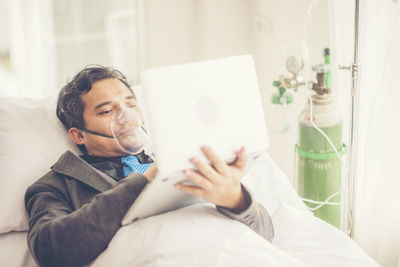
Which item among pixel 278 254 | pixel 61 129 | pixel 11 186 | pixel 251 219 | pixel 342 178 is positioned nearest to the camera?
pixel 278 254

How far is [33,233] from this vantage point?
1.20 meters

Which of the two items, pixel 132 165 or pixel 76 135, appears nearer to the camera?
pixel 132 165

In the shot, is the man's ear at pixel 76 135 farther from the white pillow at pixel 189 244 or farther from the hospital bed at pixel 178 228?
the white pillow at pixel 189 244

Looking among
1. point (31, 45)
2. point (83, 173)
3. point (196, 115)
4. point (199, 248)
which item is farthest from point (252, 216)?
point (31, 45)

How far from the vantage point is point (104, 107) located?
4.90 ft

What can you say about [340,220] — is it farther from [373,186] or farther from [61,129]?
[61,129]

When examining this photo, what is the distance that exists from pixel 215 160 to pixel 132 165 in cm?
51

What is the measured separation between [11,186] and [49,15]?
8.26ft

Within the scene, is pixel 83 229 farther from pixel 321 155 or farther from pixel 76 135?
pixel 321 155

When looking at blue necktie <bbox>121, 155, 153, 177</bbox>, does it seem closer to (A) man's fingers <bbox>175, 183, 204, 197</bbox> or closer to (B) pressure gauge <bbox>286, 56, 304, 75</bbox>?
(A) man's fingers <bbox>175, 183, 204, 197</bbox>

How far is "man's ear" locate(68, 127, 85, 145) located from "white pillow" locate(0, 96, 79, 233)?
66 millimetres

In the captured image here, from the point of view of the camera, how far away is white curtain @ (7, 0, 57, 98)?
11.6ft

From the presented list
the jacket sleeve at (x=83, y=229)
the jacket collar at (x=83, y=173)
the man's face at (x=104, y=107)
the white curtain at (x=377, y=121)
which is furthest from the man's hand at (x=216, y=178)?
the white curtain at (x=377, y=121)

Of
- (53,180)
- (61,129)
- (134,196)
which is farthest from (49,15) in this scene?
(134,196)
